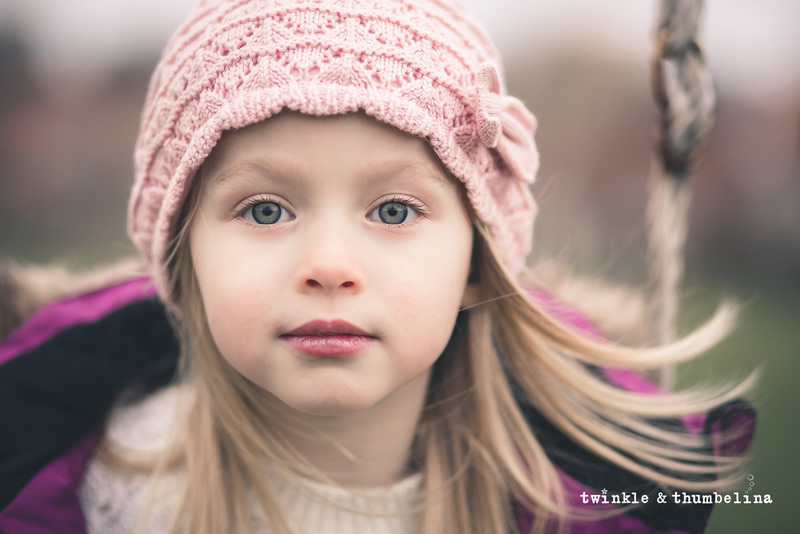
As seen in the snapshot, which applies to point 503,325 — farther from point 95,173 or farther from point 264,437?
point 95,173

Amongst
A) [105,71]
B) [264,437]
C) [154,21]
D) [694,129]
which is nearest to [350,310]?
[264,437]

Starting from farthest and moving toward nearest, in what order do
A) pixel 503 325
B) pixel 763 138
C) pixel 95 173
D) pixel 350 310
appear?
pixel 95 173 → pixel 763 138 → pixel 503 325 → pixel 350 310

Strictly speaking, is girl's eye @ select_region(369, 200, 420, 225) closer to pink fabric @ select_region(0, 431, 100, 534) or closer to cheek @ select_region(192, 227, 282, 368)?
cheek @ select_region(192, 227, 282, 368)

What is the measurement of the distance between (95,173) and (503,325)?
547cm

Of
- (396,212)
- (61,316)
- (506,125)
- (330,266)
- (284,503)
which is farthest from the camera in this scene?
(61,316)

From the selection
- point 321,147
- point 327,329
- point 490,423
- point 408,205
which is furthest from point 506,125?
point 490,423

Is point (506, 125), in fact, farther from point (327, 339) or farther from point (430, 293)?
point (327, 339)

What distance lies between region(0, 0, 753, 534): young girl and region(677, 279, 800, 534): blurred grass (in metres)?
0.30

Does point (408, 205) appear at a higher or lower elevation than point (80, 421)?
higher

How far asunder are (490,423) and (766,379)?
314cm

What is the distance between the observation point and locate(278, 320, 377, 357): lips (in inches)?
36.2

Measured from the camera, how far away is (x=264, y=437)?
1.23m

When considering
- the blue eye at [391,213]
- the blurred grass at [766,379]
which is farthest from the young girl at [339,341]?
the blurred grass at [766,379]

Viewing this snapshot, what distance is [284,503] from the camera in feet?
4.00
